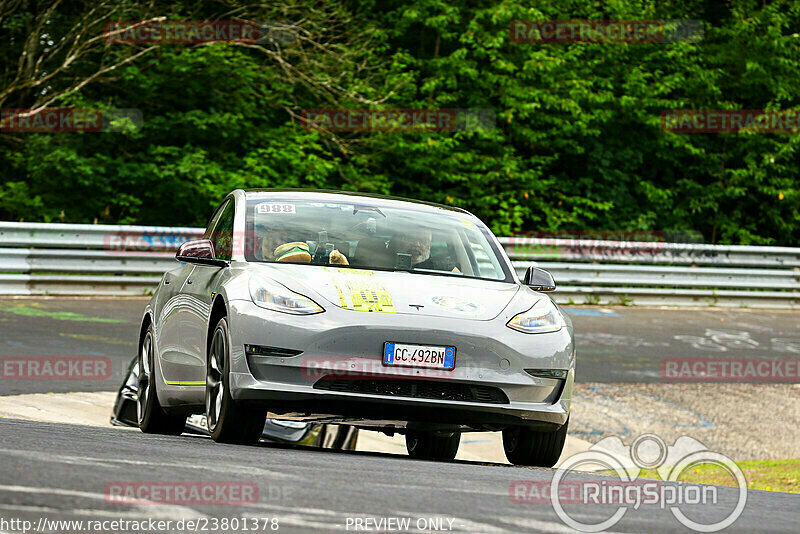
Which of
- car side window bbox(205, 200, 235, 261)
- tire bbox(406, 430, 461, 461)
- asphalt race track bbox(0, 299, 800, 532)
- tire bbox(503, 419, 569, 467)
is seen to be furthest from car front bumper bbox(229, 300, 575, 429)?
tire bbox(406, 430, 461, 461)

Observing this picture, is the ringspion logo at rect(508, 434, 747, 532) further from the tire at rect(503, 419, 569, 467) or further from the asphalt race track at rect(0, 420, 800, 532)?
the tire at rect(503, 419, 569, 467)

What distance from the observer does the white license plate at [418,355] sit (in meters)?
7.11

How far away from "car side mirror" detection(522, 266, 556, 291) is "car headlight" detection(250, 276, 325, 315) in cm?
153

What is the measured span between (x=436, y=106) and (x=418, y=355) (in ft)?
65.1

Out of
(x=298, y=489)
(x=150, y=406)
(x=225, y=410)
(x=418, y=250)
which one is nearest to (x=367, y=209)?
(x=418, y=250)

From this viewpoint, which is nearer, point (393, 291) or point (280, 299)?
point (280, 299)

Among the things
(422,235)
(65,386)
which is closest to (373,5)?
(65,386)

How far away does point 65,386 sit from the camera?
1267cm

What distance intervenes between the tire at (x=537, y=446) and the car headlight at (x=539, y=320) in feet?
1.90

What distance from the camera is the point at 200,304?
8016mm

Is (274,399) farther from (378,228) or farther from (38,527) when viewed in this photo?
(38,527)

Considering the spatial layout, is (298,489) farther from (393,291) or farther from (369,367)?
(393,291)

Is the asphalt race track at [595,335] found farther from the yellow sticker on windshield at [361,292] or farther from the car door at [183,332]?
the yellow sticker on windshield at [361,292]

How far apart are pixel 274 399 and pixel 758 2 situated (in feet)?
88.5
